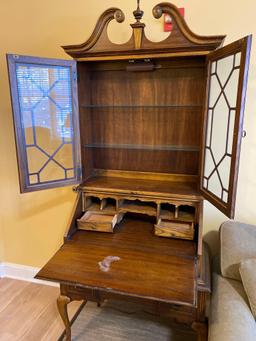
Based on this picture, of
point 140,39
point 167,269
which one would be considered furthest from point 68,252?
point 140,39

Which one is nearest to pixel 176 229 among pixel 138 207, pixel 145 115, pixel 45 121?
pixel 138 207

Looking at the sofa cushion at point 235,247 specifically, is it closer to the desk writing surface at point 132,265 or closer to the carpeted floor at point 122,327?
the desk writing surface at point 132,265

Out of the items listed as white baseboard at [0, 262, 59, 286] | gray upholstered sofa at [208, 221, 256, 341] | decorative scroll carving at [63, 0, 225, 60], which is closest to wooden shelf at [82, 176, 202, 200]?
gray upholstered sofa at [208, 221, 256, 341]

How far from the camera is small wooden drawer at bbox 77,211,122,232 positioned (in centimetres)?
162

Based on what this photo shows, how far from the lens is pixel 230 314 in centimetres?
126

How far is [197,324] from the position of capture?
1320mm

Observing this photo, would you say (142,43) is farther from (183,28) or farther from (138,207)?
(138,207)

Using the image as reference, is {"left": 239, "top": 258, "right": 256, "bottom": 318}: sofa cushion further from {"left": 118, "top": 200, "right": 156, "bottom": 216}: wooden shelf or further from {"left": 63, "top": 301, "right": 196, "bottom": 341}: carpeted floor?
{"left": 63, "top": 301, "right": 196, "bottom": 341}: carpeted floor

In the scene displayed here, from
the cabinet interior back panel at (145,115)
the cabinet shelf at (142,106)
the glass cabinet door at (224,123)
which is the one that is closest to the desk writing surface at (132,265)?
the glass cabinet door at (224,123)

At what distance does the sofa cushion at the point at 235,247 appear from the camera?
1521 mm

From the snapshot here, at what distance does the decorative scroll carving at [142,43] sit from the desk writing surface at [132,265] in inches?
41.8

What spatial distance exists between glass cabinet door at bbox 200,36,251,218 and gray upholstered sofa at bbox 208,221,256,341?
0.32m

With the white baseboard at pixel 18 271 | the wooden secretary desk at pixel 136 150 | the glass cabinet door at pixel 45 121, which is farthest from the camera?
the white baseboard at pixel 18 271

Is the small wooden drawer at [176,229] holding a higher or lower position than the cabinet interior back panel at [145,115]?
lower
